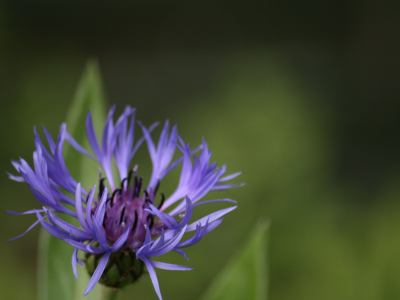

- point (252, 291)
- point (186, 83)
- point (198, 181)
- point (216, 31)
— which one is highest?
point (216, 31)

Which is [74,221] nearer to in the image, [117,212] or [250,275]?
[117,212]

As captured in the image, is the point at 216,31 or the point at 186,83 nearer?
the point at 186,83

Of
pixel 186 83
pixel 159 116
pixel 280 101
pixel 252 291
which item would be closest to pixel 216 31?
pixel 186 83

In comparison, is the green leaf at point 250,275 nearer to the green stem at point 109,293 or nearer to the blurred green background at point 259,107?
the green stem at point 109,293

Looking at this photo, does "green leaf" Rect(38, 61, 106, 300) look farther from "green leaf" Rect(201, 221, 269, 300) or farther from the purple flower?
"green leaf" Rect(201, 221, 269, 300)

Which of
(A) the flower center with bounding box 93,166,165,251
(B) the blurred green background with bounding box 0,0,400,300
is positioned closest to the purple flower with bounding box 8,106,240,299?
(A) the flower center with bounding box 93,166,165,251

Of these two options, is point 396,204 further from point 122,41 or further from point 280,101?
point 122,41
